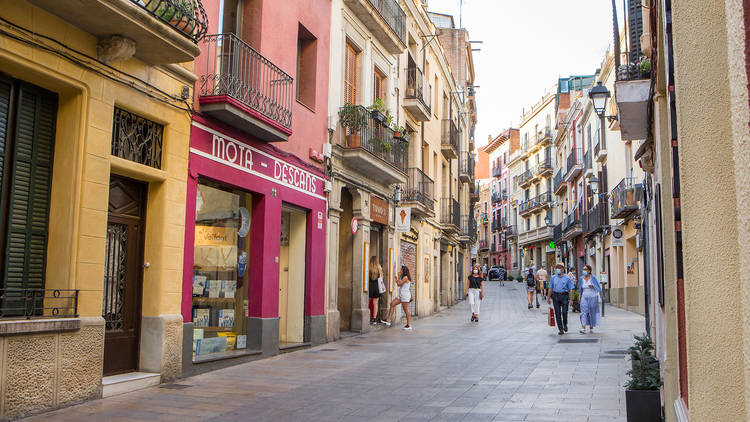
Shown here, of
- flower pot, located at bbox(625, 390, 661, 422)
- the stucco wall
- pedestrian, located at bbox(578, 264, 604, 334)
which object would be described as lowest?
flower pot, located at bbox(625, 390, 661, 422)

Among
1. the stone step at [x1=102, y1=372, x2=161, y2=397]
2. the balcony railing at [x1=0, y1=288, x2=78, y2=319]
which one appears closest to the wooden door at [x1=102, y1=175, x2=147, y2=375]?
the stone step at [x1=102, y1=372, x2=161, y2=397]

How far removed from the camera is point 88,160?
7508 mm

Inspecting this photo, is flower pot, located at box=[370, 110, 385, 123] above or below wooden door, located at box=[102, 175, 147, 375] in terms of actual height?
above

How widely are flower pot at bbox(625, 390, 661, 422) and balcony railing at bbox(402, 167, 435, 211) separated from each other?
1566 cm

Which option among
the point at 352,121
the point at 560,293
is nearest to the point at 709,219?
the point at 352,121

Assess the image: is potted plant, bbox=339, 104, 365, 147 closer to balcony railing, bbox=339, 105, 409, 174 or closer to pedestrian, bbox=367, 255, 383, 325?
balcony railing, bbox=339, 105, 409, 174

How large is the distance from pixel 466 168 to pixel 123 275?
3046cm

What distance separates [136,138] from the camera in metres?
8.61

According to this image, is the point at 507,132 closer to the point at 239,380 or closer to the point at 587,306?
the point at 587,306

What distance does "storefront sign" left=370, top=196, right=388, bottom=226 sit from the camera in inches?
685

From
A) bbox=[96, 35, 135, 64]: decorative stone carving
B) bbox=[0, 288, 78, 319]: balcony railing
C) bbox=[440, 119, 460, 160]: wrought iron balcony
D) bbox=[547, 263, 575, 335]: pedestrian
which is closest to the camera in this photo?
bbox=[0, 288, 78, 319]: balcony railing

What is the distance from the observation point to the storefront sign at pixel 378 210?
685 inches

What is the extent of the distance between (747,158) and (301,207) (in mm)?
11780

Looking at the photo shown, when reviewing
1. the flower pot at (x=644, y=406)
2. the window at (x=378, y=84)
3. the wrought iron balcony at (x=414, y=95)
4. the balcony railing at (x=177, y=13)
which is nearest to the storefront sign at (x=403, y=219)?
the window at (x=378, y=84)
